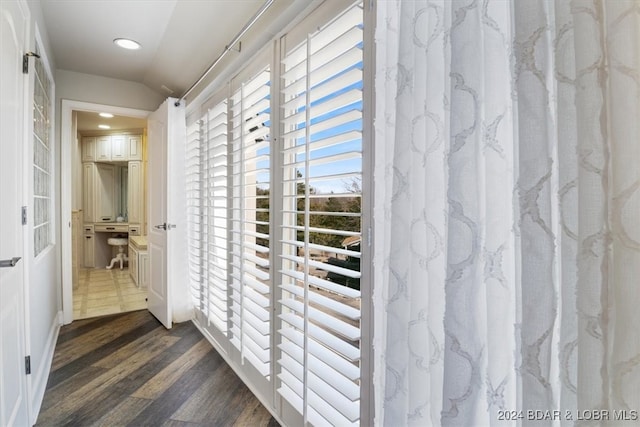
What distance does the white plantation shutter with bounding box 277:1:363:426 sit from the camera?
131cm

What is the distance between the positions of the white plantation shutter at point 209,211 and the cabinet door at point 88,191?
4.16 m

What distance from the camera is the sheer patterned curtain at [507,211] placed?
0.57 meters

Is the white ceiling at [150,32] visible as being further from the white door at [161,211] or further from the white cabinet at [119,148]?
the white cabinet at [119,148]

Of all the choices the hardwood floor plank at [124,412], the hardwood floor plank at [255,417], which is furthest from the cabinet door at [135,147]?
the hardwood floor plank at [255,417]

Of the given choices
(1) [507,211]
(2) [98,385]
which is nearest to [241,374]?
(2) [98,385]

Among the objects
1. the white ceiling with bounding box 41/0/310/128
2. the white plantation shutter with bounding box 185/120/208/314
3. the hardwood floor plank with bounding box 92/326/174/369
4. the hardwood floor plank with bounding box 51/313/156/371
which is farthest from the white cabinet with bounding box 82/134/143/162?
the hardwood floor plank with bounding box 92/326/174/369

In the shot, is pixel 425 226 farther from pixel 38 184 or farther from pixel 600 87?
pixel 38 184

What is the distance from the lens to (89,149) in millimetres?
6262

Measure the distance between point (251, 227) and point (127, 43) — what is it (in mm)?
1994

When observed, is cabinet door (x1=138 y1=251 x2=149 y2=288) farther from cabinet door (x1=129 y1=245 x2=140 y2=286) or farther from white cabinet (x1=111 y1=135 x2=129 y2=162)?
white cabinet (x1=111 y1=135 x2=129 y2=162)

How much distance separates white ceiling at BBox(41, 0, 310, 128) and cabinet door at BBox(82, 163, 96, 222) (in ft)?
11.3

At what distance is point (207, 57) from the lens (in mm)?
2805

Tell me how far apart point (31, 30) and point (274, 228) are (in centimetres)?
177

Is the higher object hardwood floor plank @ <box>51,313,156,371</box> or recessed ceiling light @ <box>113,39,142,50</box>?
recessed ceiling light @ <box>113,39,142,50</box>
